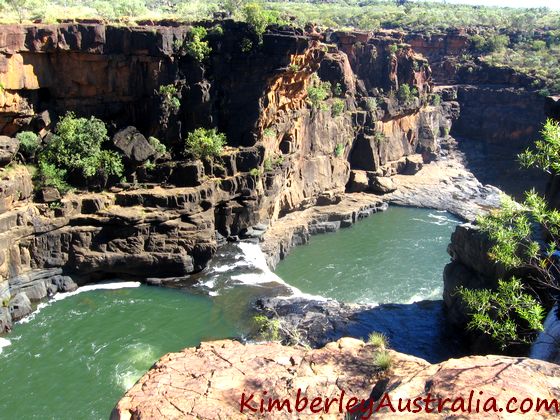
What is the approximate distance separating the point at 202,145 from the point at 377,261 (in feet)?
54.3

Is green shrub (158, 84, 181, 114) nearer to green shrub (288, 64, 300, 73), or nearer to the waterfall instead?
green shrub (288, 64, 300, 73)

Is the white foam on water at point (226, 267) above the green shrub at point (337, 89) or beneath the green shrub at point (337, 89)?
beneath

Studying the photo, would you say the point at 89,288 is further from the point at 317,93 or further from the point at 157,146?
the point at 317,93

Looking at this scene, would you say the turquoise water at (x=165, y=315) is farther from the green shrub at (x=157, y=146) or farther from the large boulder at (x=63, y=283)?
the green shrub at (x=157, y=146)

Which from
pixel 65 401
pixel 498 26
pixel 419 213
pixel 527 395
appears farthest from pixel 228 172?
pixel 498 26

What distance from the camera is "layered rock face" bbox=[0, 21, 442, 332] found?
105 feet

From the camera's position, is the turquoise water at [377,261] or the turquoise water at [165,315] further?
the turquoise water at [377,261]

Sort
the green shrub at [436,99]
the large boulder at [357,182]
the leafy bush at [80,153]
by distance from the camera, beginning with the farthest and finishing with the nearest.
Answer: the green shrub at [436,99] → the large boulder at [357,182] → the leafy bush at [80,153]

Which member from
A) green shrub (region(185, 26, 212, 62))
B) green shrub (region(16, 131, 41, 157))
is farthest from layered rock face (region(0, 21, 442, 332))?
green shrub (region(16, 131, 41, 157))

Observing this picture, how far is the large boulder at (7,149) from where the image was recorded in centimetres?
3134

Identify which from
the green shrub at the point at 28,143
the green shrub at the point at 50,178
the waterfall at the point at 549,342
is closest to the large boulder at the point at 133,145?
the green shrub at the point at 50,178

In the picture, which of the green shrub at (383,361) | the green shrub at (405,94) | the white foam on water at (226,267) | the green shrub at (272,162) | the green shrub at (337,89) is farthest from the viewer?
the green shrub at (405,94)

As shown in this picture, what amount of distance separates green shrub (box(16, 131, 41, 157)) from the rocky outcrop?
80.3ft

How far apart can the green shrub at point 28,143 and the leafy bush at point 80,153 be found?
2.01ft
